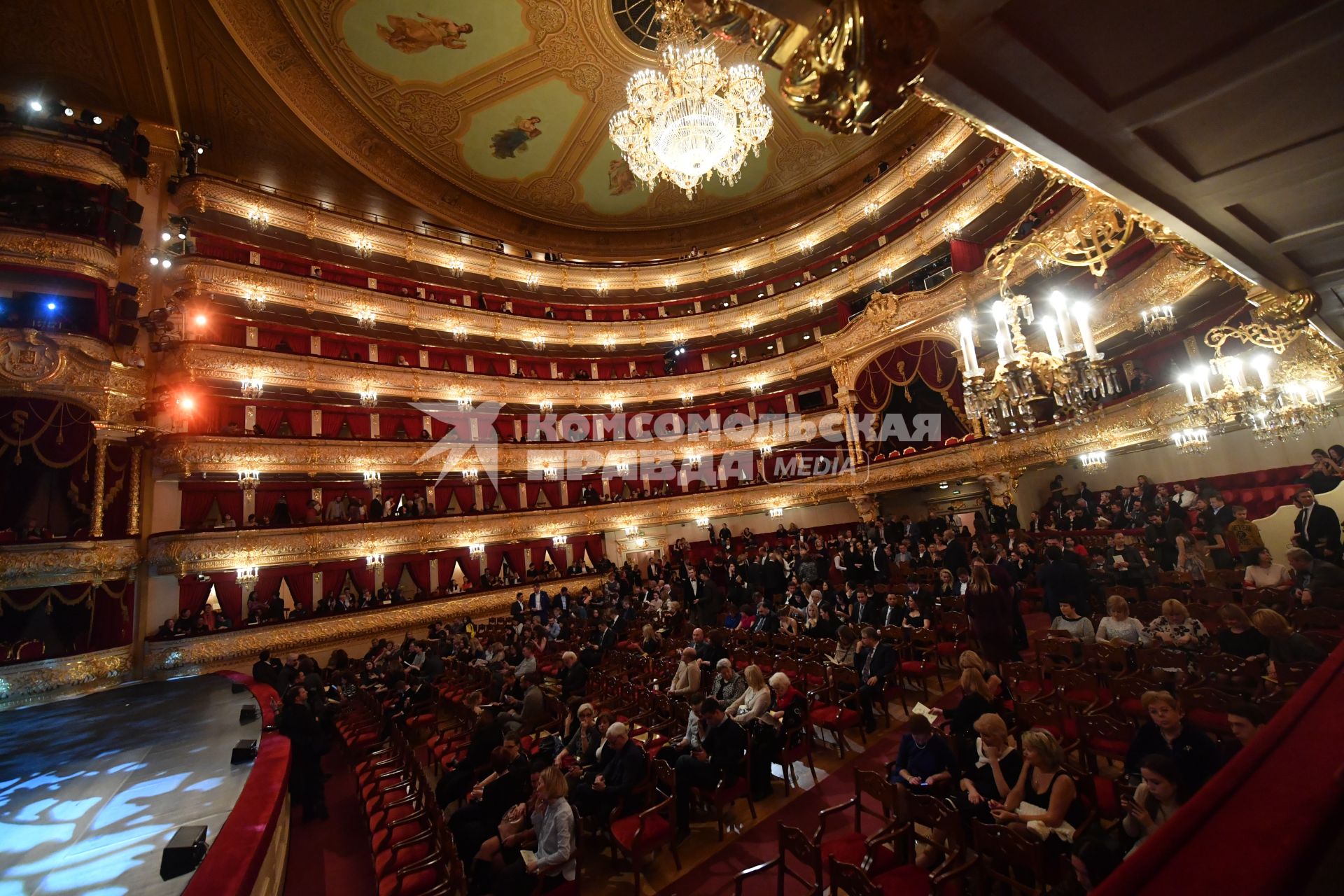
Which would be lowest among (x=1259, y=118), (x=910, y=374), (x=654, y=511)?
(x=654, y=511)

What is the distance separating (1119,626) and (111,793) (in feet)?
30.7

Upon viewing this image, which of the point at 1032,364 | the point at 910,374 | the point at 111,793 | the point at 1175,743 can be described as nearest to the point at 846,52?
the point at 1175,743

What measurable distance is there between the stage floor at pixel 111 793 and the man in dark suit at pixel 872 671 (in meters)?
5.55

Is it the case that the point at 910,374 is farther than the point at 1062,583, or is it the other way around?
the point at 910,374

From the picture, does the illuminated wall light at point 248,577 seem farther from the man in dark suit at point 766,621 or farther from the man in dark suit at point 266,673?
the man in dark suit at point 766,621

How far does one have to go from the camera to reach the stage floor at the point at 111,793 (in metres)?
3.22

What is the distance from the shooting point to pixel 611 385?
22.6m

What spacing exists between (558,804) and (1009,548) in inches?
382

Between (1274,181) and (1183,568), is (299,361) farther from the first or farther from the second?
(1183,568)

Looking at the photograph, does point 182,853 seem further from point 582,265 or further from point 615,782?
point 582,265

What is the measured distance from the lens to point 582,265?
77.9ft

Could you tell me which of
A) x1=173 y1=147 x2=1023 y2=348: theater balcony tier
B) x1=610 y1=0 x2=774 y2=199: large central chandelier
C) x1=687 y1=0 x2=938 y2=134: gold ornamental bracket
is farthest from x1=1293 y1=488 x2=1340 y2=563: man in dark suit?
x1=173 y1=147 x2=1023 y2=348: theater balcony tier

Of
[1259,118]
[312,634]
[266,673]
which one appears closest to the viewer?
[1259,118]

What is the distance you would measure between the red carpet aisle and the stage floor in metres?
1.09
